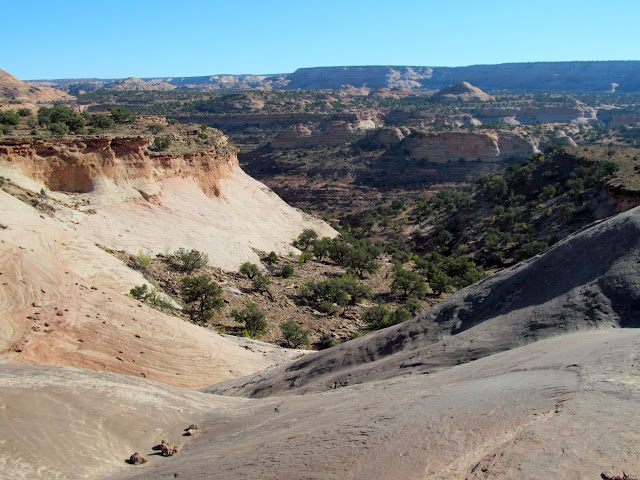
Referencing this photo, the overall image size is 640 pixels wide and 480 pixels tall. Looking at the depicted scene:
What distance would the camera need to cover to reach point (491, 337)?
29.1ft

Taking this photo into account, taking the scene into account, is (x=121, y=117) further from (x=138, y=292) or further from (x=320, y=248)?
(x=138, y=292)

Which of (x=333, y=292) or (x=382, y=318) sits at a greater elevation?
(x=333, y=292)

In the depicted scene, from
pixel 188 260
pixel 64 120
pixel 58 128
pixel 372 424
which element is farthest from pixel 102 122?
pixel 372 424

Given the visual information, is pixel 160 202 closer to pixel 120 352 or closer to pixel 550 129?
pixel 120 352

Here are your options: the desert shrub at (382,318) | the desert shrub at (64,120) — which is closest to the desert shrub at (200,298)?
the desert shrub at (382,318)

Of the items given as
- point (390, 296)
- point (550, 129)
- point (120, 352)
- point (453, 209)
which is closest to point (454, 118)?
point (550, 129)

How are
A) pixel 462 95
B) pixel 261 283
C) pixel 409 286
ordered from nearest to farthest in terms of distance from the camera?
pixel 261 283 → pixel 409 286 → pixel 462 95

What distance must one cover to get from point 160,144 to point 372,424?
25.2 meters

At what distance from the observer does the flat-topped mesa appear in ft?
69.5

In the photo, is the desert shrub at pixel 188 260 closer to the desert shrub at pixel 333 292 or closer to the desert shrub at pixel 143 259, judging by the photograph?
the desert shrub at pixel 143 259

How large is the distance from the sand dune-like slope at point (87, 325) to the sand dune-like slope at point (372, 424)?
250cm

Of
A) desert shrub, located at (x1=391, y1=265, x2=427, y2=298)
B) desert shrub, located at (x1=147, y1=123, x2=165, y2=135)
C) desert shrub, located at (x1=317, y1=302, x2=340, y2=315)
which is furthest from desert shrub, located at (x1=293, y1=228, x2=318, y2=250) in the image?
desert shrub, located at (x1=147, y1=123, x2=165, y2=135)

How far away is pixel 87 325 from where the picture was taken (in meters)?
13.1

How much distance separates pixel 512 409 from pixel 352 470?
1.94 metres
